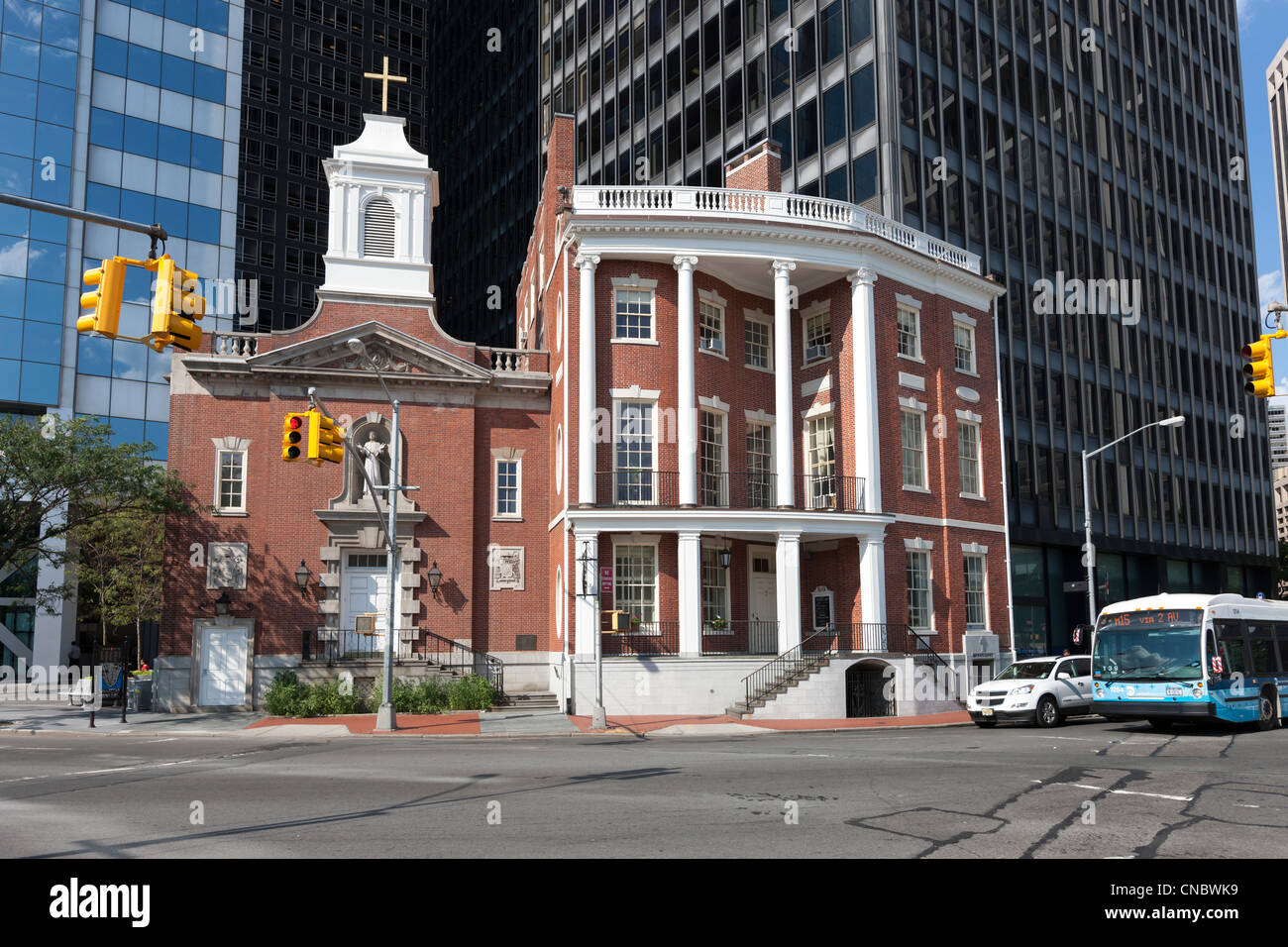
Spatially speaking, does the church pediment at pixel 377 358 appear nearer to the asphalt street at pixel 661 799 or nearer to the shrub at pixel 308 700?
the shrub at pixel 308 700

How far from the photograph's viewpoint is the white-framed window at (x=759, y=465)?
3316 cm

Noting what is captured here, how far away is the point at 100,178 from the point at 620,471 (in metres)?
41.5

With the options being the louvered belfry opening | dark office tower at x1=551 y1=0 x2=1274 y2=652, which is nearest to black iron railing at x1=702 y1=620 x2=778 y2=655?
the louvered belfry opening

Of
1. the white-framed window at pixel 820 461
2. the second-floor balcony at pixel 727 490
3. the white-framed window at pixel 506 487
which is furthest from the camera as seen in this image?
the white-framed window at pixel 506 487

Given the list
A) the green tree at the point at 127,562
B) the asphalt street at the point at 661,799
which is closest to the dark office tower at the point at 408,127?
the green tree at the point at 127,562

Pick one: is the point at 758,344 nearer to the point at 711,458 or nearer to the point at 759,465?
the point at 759,465

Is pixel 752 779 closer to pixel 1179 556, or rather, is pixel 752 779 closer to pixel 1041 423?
pixel 1041 423

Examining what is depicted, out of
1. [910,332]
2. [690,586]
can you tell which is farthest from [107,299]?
[910,332]

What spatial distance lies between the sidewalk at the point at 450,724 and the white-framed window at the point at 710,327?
11.3m

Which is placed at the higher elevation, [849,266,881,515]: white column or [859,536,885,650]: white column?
[849,266,881,515]: white column

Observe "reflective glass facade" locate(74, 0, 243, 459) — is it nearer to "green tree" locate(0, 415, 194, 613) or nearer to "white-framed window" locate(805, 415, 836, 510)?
"green tree" locate(0, 415, 194, 613)

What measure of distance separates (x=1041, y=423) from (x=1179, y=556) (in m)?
15.0

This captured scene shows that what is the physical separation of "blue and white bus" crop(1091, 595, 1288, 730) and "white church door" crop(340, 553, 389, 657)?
20.3m

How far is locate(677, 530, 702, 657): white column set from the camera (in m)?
29.2
